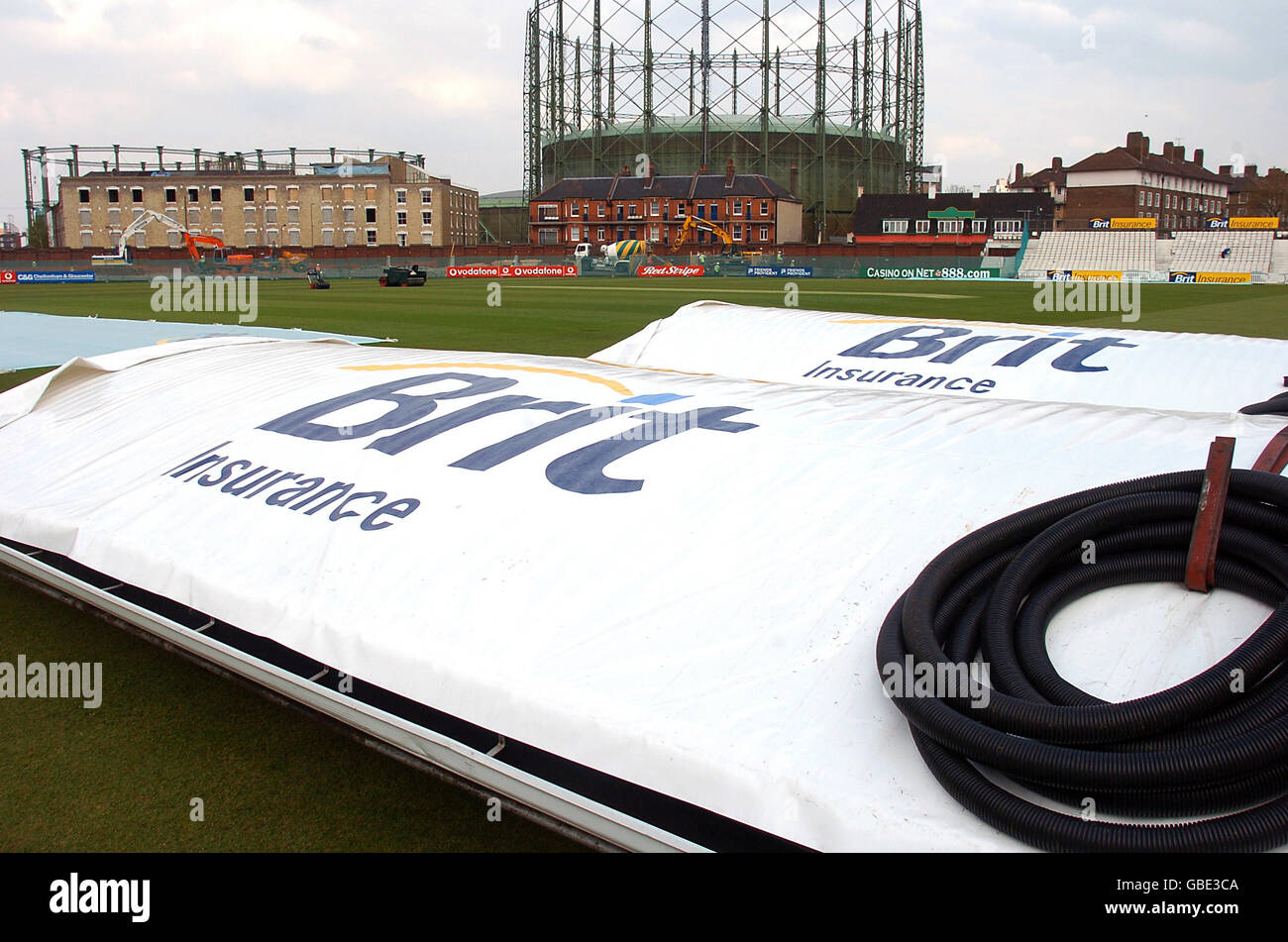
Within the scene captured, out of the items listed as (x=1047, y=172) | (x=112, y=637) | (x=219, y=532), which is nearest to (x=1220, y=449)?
(x=219, y=532)

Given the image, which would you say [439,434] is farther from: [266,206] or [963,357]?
[266,206]

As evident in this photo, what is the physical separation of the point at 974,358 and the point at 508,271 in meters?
41.4

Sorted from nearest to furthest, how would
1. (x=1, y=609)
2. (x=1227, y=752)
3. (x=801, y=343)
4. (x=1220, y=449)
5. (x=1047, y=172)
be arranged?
(x=1227, y=752) → (x=1220, y=449) → (x=1, y=609) → (x=801, y=343) → (x=1047, y=172)

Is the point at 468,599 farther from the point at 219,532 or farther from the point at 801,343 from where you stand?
the point at 801,343

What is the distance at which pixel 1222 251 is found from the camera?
52750 millimetres

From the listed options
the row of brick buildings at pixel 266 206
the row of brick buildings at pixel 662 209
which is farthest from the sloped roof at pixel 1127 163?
the row of brick buildings at pixel 266 206

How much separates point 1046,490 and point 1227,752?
3.35 feet

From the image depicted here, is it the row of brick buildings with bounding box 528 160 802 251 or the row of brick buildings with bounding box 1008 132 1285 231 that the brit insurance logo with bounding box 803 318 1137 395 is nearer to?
the row of brick buildings with bounding box 528 160 802 251

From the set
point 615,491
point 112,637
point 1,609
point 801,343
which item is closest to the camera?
point 615,491

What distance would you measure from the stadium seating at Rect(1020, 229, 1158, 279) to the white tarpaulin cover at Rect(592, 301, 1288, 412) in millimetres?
42412

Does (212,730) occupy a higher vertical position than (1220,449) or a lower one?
lower

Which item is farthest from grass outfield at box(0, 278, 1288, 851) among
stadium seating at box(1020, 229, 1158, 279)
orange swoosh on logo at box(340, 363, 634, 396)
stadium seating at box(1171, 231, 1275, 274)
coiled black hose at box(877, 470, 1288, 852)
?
stadium seating at box(1171, 231, 1275, 274)

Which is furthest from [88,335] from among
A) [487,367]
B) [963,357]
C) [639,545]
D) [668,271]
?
[668,271]

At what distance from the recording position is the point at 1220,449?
213cm
